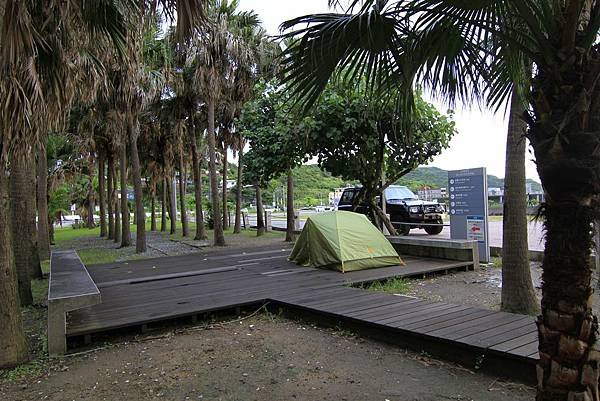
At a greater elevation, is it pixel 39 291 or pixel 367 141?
pixel 367 141

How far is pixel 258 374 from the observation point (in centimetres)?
431

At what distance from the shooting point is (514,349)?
4051mm

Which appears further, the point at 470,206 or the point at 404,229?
the point at 404,229

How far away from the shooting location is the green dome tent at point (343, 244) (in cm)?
925

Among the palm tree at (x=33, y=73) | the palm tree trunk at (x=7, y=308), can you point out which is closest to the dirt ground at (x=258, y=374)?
the palm tree trunk at (x=7, y=308)

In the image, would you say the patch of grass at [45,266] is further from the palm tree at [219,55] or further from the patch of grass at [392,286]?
the patch of grass at [392,286]

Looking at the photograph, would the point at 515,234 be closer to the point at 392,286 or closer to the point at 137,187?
the point at 392,286

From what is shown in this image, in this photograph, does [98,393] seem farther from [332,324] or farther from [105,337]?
[332,324]

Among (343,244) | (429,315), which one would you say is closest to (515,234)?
(429,315)

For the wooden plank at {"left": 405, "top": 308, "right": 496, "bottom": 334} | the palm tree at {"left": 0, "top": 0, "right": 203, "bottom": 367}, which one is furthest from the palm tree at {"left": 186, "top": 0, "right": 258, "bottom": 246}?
the wooden plank at {"left": 405, "top": 308, "right": 496, "bottom": 334}

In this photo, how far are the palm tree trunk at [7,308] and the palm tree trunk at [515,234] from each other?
5946mm

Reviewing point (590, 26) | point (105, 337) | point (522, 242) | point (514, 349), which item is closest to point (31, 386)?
point (105, 337)

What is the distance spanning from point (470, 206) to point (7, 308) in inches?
365

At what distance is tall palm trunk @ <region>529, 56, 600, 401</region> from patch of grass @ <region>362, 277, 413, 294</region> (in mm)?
5339
